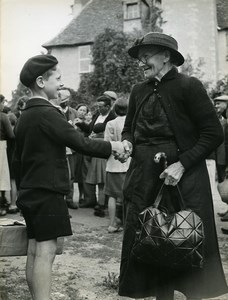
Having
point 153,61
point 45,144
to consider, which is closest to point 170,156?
point 153,61

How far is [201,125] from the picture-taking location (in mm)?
3133

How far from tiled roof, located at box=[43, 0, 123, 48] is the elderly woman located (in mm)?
22061

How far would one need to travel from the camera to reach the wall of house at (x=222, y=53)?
2188cm

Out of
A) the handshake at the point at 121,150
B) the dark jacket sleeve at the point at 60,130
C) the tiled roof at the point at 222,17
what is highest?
the tiled roof at the point at 222,17

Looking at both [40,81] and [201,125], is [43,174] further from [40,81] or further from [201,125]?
[201,125]

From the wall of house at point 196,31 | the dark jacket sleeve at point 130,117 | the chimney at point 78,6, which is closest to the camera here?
the dark jacket sleeve at point 130,117

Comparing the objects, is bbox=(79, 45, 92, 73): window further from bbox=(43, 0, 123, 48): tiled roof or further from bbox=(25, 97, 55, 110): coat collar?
bbox=(25, 97, 55, 110): coat collar

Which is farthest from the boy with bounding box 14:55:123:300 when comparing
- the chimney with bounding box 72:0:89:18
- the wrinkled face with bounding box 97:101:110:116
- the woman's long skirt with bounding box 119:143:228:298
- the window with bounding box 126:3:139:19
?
the chimney with bounding box 72:0:89:18

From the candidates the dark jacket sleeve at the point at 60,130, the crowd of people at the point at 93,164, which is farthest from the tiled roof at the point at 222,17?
the dark jacket sleeve at the point at 60,130

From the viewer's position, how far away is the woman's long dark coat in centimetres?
312

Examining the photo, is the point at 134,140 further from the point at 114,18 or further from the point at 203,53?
the point at 114,18

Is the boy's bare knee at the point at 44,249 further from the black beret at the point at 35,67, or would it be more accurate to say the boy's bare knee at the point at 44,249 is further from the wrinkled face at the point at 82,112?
the wrinkled face at the point at 82,112

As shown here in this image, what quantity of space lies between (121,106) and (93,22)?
66.7 feet

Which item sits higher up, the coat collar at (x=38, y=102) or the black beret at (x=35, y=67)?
the black beret at (x=35, y=67)
